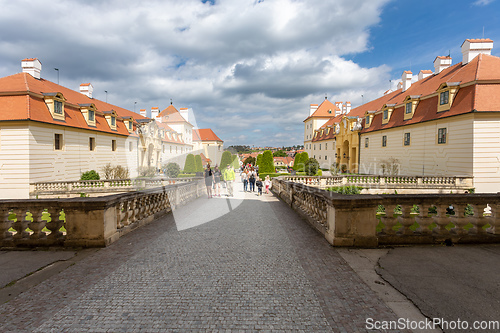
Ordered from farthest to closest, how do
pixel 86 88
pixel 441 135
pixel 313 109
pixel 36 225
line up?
pixel 313 109 → pixel 86 88 → pixel 441 135 → pixel 36 225

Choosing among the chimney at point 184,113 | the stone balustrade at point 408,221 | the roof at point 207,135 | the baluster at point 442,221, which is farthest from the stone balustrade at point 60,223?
the roof at point 207,135

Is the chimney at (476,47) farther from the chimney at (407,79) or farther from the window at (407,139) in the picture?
the chimney at (407,79)

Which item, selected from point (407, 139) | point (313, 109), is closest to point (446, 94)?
point (407, 139)

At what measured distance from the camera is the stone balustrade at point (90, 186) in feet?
58.8

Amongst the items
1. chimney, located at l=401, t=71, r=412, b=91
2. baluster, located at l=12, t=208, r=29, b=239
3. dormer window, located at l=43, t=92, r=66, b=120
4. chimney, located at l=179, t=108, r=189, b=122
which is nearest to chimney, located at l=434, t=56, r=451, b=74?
chimney, located at l=401, t=71, r=412, b=91

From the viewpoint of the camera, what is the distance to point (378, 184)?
20031 millimetres

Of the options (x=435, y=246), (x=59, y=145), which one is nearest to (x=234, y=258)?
(x=435, y=246)

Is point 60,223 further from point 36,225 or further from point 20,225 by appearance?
point 20,225

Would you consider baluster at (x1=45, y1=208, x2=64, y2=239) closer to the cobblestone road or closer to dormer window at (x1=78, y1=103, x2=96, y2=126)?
the cobblestone road

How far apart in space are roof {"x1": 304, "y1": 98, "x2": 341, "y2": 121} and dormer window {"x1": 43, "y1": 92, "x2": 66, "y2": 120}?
45.4 metres

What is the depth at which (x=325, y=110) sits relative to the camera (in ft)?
176

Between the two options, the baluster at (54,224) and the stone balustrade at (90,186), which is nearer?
the baluster at (54,224)

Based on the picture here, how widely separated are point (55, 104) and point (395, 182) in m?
28.6

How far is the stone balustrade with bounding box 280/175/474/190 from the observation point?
16.7 meters
